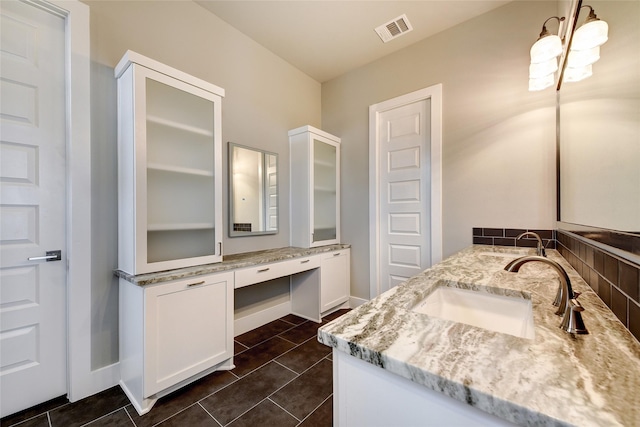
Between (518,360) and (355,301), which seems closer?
(518,360)

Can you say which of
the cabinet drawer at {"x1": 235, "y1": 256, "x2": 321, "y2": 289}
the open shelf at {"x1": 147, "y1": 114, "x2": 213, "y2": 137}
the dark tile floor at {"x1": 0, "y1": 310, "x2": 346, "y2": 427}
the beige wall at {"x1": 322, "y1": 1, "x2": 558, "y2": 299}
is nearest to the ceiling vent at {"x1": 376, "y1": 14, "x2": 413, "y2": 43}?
the beige wall at {"x1": 322, "y1": 1, "x2": 558, "y2": 299}

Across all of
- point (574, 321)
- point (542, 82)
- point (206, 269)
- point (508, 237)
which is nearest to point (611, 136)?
point (574, 321)

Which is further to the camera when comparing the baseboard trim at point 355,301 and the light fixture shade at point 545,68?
the baseboard trim at point 355,301

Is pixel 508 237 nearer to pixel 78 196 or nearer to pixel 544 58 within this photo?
pixel 544 58

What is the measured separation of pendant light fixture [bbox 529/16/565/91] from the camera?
1611mm

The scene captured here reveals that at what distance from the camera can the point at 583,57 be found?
1162mm

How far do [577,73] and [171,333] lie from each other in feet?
9.10

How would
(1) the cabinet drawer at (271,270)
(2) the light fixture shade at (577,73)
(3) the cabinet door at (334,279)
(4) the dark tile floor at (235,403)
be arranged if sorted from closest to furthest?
1. (2) the light fixture shade at (577,73)
2. (4) the dark tile floor at (235,403)
3. (1) the cabinet drawer at (271,270)
4. (3) the cabinet door at (334,279)

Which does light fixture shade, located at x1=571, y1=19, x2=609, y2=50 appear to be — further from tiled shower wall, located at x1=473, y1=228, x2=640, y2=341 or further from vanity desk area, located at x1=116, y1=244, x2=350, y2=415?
vanity desk area, located at x1=116, y1=244, x2=350, y2=415

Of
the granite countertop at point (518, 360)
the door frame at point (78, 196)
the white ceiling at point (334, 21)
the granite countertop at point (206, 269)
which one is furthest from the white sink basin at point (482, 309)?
the white ceiling at point (334, 21)

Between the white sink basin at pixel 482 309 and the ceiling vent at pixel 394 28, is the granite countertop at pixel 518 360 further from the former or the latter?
the ceiling vent at pixel 394 28

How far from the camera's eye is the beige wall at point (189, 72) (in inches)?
67.8

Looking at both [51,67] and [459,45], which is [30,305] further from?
[459,45]

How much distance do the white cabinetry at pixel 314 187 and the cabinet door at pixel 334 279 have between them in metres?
0.23
